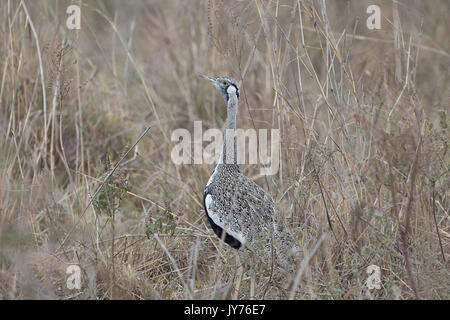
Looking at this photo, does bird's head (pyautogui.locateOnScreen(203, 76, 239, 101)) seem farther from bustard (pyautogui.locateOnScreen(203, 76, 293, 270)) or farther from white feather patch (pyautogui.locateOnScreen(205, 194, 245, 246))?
white feather patch (pyautogui.locateOnScreen(205, 194, 245, 246))

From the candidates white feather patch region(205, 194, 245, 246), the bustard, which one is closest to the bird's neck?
the bustard

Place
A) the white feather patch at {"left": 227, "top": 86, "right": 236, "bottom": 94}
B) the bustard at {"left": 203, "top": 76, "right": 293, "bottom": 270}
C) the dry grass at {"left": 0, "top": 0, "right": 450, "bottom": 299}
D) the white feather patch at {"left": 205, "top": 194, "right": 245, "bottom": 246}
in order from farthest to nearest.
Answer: the white feather patch at {"left": 227, "top": 86, "right": 236, "bottom": 94} → the white feather patch at {"left": 205, "top": 194, "right": 245, "bottom": 246} → the bustard at {"left": 203, "top": 76, "right": 293, "bottom": 270} → the dry grass at {"left": 0, "top": 0, "right": 450, "bottom": 299}

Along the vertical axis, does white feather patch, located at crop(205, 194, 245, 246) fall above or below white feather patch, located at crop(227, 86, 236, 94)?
below

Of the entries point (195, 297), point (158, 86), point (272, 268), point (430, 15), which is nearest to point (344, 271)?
point (272, 268)

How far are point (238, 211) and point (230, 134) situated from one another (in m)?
0.51

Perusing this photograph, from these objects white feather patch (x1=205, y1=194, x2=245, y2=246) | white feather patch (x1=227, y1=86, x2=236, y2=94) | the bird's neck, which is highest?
white feather patch (x1=227, y1=86, x2=236, y2=94)

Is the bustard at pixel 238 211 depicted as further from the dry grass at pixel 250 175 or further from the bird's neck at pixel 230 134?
the dry grass at pixel 250 175

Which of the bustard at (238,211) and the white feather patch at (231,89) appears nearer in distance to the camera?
the bustard at (238,211)

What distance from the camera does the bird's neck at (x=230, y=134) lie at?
364 cm

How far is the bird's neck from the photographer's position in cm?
364

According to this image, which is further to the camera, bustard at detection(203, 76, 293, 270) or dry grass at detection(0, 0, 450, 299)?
bustard at detection(203, 76, 293, 270)

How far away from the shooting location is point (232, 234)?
331cm

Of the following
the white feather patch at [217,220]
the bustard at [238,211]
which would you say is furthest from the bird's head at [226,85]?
the white feather patch at [217,220]
